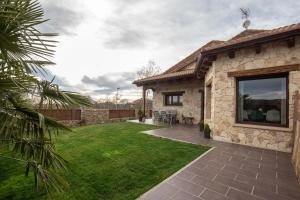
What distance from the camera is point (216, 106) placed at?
6.08 metres

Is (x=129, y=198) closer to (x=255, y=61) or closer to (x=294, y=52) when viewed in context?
(x=255, y=61)

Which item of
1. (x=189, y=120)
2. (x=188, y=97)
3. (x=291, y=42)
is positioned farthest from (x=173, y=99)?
(x=291, y=42)

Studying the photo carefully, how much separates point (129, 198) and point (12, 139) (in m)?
1.77

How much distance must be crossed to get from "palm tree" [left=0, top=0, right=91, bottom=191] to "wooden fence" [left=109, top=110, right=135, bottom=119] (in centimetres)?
1231

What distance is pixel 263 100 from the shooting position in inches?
209

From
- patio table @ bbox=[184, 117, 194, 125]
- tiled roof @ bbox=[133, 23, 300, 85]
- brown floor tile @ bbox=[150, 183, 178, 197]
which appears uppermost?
tiled roof @ bbox=[133, 23, 300, 85]

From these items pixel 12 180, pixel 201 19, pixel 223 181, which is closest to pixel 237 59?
pixel 201 19

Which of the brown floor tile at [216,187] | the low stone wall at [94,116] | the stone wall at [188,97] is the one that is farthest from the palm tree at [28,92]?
the low stone wall at [94,116]

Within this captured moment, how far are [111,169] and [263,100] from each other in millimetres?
5412

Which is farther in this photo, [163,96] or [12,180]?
[163,96]

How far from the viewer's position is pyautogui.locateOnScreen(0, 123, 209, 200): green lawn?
2.52 m

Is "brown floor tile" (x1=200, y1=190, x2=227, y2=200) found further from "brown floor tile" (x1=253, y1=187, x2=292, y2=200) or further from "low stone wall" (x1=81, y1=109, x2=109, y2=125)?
"low stone wall" (x1=81, y1=109, x2=109, y2=125)

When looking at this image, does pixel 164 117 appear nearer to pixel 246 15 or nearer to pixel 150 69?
pixel 246 15

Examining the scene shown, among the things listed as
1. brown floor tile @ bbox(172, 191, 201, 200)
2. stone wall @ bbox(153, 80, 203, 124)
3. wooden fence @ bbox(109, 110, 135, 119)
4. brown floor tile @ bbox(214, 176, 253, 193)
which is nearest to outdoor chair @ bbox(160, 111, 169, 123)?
stone wall @ bbox(153, 80, 203, 124)
